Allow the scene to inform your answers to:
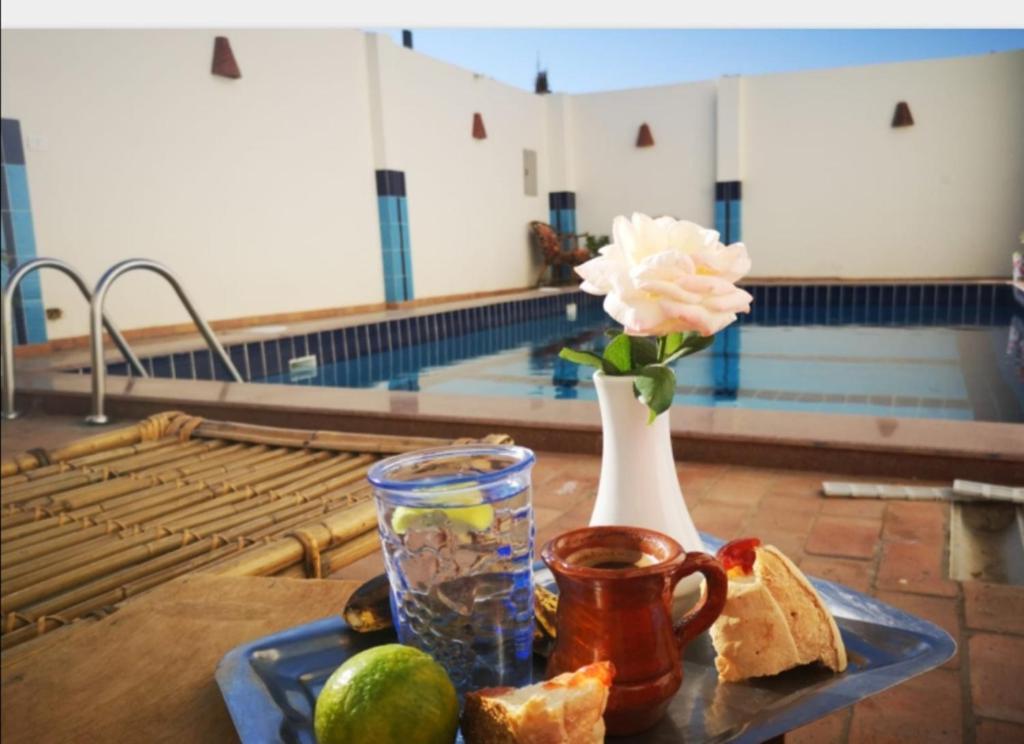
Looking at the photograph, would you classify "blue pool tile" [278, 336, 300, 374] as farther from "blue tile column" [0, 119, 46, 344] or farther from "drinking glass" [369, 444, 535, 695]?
"drinking glass" [369, 444, 535, 695]

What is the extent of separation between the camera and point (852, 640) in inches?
23.1

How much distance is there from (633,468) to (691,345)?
0.12m

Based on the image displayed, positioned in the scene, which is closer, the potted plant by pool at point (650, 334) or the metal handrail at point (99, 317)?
the potted plant by pool at point (650, 334)

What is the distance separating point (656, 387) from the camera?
605 millimetres

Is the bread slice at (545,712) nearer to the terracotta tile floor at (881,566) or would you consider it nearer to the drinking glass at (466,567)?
the drinking glass at (466,567)

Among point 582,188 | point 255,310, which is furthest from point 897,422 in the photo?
point 582,188

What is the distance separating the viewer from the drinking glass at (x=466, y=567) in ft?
1.77

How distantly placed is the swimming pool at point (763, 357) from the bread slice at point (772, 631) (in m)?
3.30

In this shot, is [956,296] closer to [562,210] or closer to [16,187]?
[562,210]

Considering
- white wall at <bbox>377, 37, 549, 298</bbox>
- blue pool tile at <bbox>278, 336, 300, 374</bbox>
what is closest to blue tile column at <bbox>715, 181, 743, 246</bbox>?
white wall at <bbox>377, 37, 549, 298</bbox>

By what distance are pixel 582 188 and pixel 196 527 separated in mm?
10792

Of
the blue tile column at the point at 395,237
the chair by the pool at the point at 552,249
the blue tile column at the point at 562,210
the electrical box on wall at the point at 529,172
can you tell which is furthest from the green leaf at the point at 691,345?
Answer: the blue tile column at the point at 562,210

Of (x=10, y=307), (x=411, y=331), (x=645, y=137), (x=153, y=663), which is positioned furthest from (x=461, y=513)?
(x=645, y=137)

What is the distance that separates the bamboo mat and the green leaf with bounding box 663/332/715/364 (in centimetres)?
71
